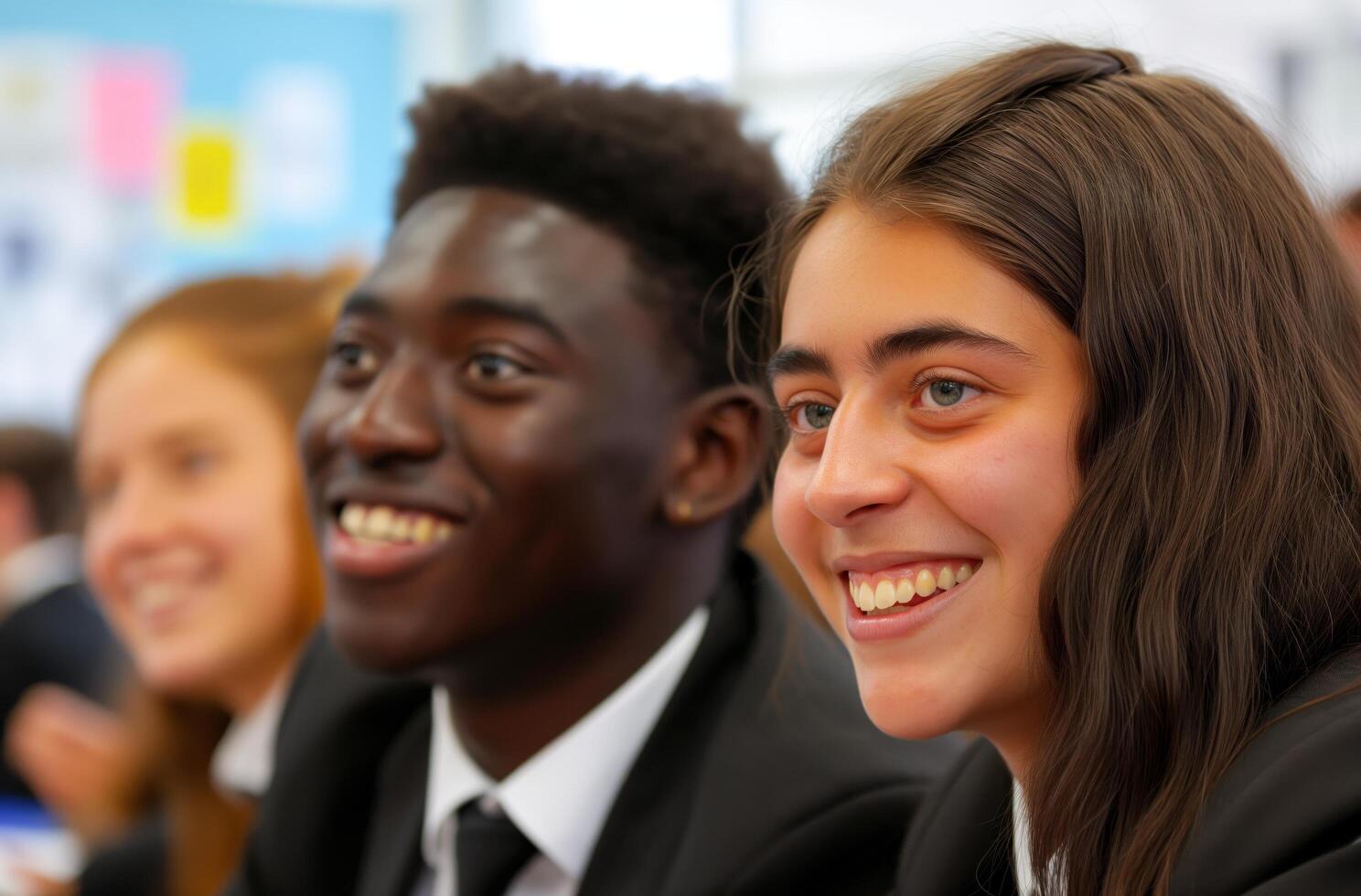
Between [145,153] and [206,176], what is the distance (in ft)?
0.56

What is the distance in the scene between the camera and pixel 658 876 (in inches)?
46.3

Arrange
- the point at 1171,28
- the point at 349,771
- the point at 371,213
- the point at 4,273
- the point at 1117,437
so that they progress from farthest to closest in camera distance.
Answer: the point at 371,213
the point at 4,273
the point at 1171,28
the point at 349,771
the point at 1117,437

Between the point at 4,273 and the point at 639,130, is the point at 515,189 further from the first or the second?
the point at 4,273

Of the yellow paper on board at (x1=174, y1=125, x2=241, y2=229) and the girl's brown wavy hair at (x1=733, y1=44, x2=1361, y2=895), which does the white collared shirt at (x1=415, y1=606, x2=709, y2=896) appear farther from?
the yellow paper on board at (x1=174, y1=125, x2=241, y2=229)

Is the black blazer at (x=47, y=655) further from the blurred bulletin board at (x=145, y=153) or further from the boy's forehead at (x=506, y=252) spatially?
the blurred bulletin board at (x=145, y=153)

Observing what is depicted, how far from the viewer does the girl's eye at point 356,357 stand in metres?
1.28

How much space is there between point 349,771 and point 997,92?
914 mm

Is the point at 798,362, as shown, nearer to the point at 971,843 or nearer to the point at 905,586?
the point at 905,586

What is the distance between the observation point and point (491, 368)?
1.23 meters

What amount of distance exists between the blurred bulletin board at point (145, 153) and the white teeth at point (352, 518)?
2.96 m

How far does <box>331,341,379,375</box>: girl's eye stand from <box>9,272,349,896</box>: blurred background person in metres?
0.45

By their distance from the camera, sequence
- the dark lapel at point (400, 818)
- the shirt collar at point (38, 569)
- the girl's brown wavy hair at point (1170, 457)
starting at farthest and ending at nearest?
1. the shirt collar at point (38, 569)
2. the dark lapel at point (400, 818)
3. the girl's brown wavy hair at point (1170, 457)

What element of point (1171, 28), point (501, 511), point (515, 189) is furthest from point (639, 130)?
point (1171, 28)

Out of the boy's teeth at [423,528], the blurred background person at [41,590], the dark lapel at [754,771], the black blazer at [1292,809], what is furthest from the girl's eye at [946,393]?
the blurred background person at [41,590]
